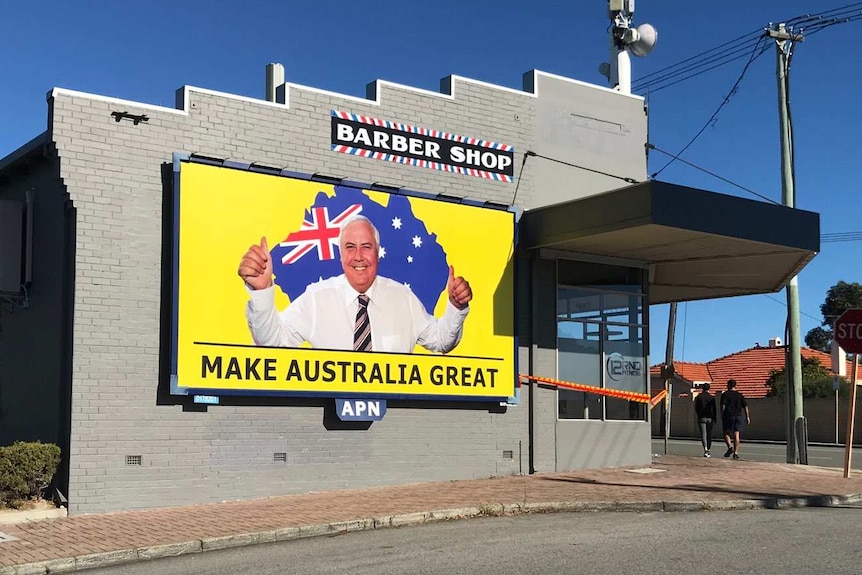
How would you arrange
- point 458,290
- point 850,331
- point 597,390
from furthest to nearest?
point 597,390 → point 850,331 → point 458,290

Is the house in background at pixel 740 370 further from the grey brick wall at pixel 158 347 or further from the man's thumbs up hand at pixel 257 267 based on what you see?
the man's thumbs up hand at pixel 257 267

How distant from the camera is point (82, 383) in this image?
12508mm

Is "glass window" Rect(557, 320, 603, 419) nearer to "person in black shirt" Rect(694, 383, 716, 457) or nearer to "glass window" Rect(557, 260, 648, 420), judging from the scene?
"glass window" Rect(557, 260, 648, 420)

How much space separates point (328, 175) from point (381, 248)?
4.56 ft

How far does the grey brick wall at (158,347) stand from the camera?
1264 cm

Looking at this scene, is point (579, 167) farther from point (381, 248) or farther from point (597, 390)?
point (381, 248)

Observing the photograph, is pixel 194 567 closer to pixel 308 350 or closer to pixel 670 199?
Result: pixel 308 350

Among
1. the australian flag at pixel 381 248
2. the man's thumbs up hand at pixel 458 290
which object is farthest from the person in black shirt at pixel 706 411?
the australian flag at pixel 381 248

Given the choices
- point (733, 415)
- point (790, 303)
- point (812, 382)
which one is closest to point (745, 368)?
point (812, 382)

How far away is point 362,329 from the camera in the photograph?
14.8 m

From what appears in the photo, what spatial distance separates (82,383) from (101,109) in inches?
142

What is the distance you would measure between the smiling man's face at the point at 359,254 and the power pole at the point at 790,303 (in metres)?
9.62

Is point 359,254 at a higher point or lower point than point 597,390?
higher

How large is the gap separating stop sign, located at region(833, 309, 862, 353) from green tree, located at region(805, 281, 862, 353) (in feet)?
184
